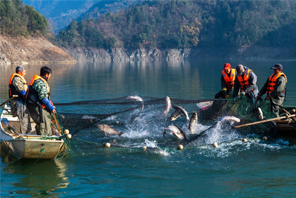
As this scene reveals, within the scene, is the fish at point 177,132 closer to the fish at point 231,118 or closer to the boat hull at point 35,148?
the fish at point 231,118

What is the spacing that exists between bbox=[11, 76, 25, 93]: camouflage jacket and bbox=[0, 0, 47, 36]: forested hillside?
227 ft

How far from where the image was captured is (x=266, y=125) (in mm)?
Result: 11500

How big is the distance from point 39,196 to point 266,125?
24.3 ft

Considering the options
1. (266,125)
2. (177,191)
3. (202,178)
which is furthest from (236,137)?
(177,191)

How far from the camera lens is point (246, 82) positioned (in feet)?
41.7

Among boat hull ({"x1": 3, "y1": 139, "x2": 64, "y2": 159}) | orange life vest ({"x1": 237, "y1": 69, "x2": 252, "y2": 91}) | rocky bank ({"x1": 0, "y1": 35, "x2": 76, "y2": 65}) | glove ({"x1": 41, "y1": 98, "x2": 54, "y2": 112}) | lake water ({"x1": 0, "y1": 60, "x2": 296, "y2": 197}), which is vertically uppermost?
rocky bank ({"x1": 0, "y1": 35, "x2": 76, "y2": 65})

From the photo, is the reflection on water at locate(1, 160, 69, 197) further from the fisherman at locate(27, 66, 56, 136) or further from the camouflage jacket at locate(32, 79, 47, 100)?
the camouflage jacket at locate(32, 79, 47, 100)

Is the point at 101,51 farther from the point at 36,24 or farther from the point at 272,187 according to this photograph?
the point at 272,187

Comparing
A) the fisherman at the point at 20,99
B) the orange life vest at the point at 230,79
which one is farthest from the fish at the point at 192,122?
the fisherman at the point at 20,99

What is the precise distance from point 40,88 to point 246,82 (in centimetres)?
727

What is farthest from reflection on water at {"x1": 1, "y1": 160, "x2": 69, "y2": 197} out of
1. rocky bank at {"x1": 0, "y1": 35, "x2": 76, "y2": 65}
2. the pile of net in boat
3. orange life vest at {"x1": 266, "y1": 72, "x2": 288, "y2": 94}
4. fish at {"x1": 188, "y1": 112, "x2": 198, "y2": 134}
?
rocky bank at {"x1": 0, "y1": 35, "x2": 76, "y2": 65}

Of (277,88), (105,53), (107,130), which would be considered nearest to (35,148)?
(107,130)

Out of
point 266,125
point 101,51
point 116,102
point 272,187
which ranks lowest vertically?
point 272,187

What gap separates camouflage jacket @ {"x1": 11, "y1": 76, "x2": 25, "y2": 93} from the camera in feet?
32.3
